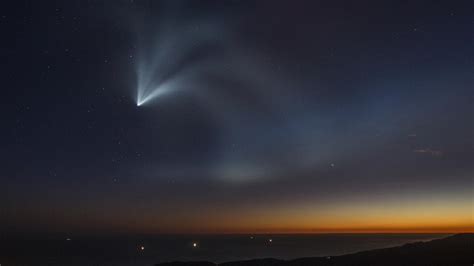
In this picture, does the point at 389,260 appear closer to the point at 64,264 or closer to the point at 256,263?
the point at 256,263

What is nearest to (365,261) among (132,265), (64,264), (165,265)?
(165,265)

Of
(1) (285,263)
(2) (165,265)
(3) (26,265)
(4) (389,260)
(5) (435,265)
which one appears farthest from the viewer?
(3) (26,265)

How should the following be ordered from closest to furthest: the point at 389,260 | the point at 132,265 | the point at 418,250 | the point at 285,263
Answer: the point at 389,260
the point at 285,263
the point at 418,250
the point at 132,265

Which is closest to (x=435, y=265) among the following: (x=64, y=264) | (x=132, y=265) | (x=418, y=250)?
(x=418, y=250)

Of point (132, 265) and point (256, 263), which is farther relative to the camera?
point (132, 265)

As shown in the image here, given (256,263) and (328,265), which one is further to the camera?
(256,263)

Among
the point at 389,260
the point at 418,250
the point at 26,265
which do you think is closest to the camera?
the point at 389,260

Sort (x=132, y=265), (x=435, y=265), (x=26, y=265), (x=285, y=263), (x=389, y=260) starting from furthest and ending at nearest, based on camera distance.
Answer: (x=132, y=265) → (x=26, y=265) → (x=285, y=263) → (x=389, y=260) → (x=435, y=265)

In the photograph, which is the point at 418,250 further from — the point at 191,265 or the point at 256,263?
the point at 191,265
